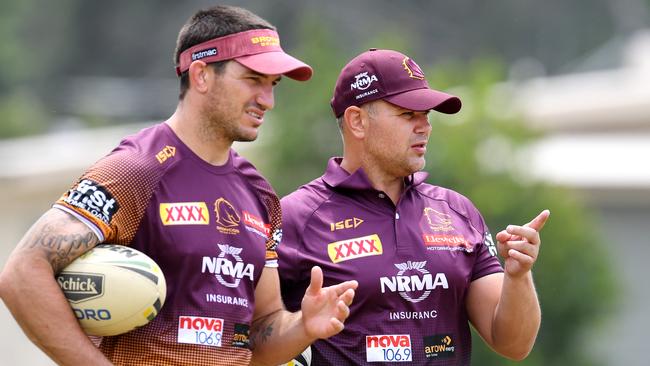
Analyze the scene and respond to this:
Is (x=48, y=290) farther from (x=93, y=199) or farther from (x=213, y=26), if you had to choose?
(x=213, y=26)

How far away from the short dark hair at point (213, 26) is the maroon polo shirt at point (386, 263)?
104cm

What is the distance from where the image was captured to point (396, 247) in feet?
23.7

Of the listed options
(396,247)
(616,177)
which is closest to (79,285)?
(396,247)

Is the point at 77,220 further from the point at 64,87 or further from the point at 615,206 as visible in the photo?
the point at 64,87

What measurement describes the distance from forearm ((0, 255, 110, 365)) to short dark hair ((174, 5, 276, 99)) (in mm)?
1190

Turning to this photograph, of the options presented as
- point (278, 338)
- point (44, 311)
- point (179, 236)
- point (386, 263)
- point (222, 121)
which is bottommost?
point (278, 338)

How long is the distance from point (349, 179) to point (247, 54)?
3.59ft

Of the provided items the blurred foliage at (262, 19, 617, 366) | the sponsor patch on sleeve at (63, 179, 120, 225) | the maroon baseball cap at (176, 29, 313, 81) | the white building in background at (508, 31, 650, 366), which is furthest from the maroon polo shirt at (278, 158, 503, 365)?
the white building in background at (508, 31, 650, 366)

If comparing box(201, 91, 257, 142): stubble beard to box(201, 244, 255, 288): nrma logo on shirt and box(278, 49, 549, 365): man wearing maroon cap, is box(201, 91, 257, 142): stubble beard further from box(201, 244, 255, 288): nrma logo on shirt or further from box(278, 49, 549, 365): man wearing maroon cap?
box(278, 49, 549, 365): man wearing maroon cap

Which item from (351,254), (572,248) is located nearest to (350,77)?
(351,254)

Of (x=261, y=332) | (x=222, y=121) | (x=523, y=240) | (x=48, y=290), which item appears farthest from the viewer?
(x=261, y=332)

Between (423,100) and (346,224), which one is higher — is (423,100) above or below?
above

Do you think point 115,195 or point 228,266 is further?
point 228,266

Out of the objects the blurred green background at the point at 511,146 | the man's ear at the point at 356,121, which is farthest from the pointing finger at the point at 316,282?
the blurred green background at the point at 511,146
